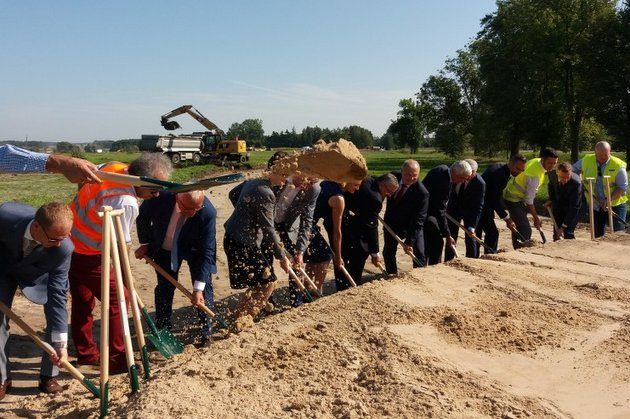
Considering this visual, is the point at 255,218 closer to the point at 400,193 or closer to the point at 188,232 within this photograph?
the point at 188,232

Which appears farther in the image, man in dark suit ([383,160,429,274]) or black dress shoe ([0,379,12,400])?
man in dark suit ([383,160,429,274])

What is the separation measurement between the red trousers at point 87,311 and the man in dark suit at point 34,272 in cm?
45

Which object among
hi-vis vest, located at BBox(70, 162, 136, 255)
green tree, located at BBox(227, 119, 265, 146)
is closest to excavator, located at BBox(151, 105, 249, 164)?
hi-vis vest, located at BBox(70, 162, 136, 255)

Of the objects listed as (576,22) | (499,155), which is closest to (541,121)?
(576,22)

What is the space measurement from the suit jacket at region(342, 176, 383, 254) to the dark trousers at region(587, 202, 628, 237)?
4.20 metres

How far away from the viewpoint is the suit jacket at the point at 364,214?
5773 millimetres

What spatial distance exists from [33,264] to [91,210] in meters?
0.61

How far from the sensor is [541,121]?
31.2m

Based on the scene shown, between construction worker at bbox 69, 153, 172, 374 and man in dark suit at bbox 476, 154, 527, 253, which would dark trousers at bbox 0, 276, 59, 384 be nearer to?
construction worker at bbox 69, 153, 172, 374

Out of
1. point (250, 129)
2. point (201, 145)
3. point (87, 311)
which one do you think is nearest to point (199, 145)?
point (201, 145)

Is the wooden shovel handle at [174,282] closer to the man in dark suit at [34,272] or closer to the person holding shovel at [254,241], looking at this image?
the person holding shovel at [254,241]

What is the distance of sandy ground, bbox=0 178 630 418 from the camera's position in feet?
9.08

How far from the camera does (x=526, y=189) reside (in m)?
7.32

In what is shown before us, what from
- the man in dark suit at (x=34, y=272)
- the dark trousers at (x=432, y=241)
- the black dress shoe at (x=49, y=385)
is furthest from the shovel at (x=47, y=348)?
the dark trousers at (x=432, y=241)
